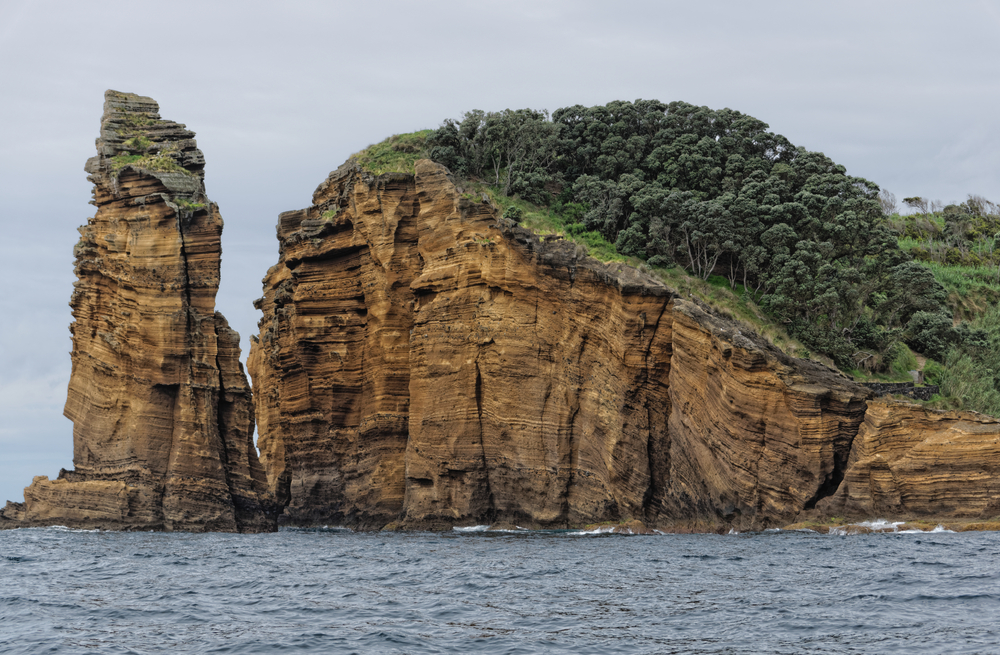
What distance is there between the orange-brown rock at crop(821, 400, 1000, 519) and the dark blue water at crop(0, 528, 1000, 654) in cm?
392

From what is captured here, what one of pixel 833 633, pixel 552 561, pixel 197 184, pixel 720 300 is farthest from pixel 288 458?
pixel 833 633

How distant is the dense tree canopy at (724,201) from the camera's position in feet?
178

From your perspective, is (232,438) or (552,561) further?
(232,438)

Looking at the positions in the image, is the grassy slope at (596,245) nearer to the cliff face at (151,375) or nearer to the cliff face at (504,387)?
the cliff face at (504,387)

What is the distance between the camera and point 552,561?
33.2m

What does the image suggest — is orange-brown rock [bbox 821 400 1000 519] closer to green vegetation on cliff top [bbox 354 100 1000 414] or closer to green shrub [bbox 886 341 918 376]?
green vegetation on cliff top [bbox 354 100 1000 414]

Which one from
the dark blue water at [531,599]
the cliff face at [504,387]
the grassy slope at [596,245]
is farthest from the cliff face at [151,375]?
the grassy slope at [596,245]

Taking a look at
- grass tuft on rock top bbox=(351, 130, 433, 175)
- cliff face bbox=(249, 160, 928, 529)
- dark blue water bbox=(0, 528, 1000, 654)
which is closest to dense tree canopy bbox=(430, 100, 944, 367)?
grass tuft on rock top bbox=(351, 130, 433, 175)

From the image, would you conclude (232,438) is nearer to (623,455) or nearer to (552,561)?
(623,455)

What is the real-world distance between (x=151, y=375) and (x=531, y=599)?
122 feet

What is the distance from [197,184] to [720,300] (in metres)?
32.4

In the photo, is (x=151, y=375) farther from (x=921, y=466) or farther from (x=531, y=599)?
(x=921, y=466)

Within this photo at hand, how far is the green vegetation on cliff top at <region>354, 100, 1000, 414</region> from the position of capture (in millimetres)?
53469

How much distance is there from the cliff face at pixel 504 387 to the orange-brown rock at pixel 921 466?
167 centimetres
